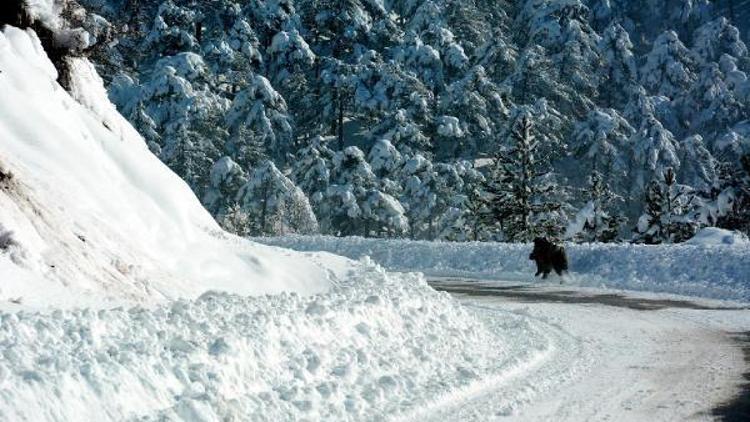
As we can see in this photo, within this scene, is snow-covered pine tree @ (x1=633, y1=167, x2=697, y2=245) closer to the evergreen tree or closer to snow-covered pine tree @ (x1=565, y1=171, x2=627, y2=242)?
snow-covered pine tree @ (x1=565, y1=171, x2=627, y2=242)

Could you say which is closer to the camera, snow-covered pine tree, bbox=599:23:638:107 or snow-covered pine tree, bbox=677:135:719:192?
snow-covered pine tree, bbox=677:135:719:192

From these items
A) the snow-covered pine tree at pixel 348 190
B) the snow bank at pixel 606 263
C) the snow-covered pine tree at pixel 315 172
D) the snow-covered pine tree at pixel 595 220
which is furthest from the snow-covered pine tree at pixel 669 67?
the snow bank at pixel 606 263

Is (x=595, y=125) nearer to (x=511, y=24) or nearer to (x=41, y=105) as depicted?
(x=511, y=24)

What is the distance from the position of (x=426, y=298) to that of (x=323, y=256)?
343cm

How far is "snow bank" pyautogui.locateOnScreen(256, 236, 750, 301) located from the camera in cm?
2189

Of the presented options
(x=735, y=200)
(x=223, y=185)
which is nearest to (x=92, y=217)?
(x=735, y=200)

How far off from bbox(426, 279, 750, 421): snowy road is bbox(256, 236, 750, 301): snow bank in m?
2.98

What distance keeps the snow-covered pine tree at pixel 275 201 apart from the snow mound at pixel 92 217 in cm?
2804

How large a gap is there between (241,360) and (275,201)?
120ft

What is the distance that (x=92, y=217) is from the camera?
10812 mm

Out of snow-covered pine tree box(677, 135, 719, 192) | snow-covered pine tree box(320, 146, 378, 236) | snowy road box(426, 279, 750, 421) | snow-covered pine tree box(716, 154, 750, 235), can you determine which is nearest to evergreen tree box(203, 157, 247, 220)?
snow-covered pine tree box(320, 146, 378, 236)

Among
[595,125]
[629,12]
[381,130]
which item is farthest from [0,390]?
[629,12]

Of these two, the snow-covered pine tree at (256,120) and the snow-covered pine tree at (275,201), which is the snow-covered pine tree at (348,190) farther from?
the snow-covered pine tree at (256,120)

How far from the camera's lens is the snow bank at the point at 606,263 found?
71.8ft
